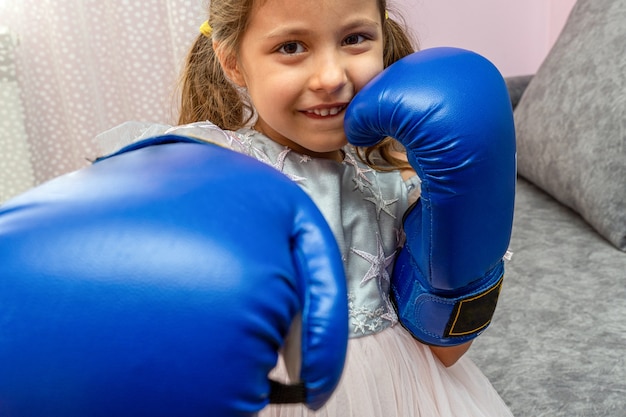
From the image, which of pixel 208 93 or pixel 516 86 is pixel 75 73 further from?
pixel 516 86

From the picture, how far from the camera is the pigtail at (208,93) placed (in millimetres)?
935

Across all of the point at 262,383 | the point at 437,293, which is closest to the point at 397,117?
the point at 437,293

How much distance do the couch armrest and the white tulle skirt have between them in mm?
1118

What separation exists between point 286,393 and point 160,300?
4.2 inches

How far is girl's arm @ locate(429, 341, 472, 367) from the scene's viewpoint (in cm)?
81

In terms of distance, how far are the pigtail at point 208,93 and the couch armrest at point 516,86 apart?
3.42 feet

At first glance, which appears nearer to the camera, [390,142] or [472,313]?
[472,313]

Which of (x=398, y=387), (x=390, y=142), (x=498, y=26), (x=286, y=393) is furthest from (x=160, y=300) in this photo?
(x=498, y=26)

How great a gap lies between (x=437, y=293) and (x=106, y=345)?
41 centimetres

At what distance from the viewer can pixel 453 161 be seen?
633 mm

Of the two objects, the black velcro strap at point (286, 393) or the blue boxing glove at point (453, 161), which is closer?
the black velcro strap at point (286, 393)

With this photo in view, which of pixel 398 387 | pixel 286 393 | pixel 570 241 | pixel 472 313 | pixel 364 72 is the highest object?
pixel 364 72

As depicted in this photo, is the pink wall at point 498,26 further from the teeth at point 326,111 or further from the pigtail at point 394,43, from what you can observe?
the teeth at point 326,111

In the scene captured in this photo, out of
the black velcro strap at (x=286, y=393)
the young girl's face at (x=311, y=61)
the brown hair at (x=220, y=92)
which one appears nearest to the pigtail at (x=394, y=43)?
the brown hair at (x=220, y=92)
